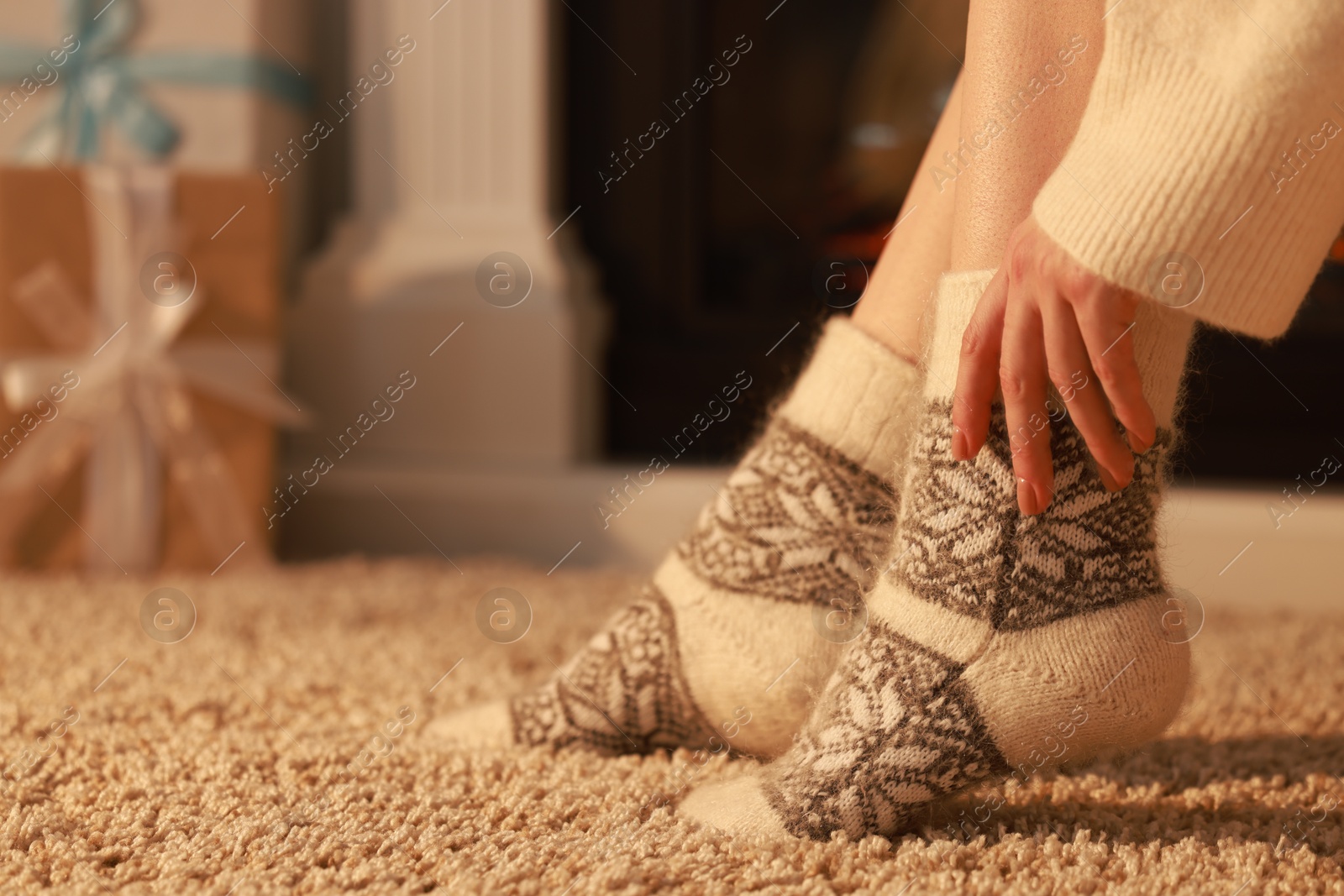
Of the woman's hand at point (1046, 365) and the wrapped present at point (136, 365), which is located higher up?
the wrapped present at point (136, 365)

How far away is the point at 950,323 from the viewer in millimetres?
475

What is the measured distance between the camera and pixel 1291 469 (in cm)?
121

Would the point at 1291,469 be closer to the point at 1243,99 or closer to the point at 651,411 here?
the point at 651,411

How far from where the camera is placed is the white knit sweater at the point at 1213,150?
0.39m

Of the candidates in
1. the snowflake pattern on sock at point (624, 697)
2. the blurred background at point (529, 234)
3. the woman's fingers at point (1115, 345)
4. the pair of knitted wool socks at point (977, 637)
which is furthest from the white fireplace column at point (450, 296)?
the woman's fingers at point (1115, 345)

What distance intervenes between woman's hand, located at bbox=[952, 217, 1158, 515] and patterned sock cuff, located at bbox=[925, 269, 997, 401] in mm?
18

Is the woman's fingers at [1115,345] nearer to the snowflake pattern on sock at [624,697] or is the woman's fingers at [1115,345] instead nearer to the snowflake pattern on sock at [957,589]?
the snowflake pattern on sock at [957,589]

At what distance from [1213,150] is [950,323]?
0.40 ft

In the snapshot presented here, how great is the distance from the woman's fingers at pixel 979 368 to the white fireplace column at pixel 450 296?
872mm

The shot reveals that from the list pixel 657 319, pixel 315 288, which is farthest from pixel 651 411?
pixel 315 288

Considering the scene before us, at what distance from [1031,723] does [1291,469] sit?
921 mm

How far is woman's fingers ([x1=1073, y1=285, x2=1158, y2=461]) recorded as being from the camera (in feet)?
1.34

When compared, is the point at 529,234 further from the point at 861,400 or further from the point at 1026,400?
the point at 1026,400

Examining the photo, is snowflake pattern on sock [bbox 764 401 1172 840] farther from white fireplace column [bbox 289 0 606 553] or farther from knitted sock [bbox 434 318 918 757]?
white fireplace column [bbox 289 0 606 553]
